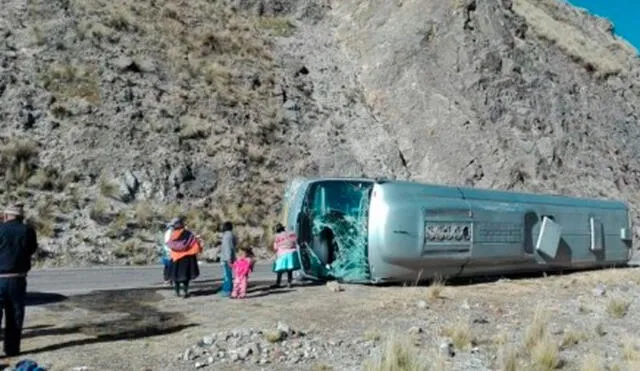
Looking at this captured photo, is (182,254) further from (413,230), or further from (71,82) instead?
(71,82)

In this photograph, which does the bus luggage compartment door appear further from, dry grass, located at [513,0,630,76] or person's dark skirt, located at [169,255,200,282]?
dry grass, located at [513,0,630,76]

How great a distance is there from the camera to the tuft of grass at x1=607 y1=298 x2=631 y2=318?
1383cm

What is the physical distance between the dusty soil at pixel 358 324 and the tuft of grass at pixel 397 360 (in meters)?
0.20

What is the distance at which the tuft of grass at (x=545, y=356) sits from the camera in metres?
9.50

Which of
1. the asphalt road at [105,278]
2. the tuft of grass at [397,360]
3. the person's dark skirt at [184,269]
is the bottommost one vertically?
the tuft of grass at [397,360]

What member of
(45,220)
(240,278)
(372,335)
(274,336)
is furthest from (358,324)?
(45,220)

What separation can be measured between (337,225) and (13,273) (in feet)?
28.0

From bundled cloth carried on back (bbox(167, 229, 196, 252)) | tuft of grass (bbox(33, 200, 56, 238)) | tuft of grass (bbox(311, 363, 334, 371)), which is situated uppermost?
tuft of grass (bbox(33, 200, 56, 238))

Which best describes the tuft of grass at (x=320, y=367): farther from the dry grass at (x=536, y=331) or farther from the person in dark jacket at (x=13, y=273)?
the person in dark jacket at (x=13, y=273)

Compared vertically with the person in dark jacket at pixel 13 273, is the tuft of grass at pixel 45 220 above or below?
above

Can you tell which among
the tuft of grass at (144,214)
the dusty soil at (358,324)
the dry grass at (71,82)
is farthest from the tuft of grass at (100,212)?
the dusty soil at (358,324)

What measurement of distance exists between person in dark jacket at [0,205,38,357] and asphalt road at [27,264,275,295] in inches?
237

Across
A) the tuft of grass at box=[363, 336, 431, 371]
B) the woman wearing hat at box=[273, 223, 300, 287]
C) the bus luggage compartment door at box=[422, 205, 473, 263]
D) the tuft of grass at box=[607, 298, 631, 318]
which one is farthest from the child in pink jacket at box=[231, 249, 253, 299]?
the tuft of grass at box=[607, 298, 631, 318]

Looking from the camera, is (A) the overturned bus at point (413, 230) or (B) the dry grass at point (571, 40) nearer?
(A) the overturned bus at point (413, 230)
